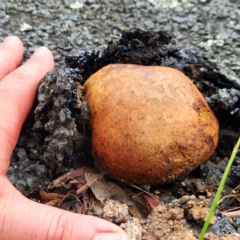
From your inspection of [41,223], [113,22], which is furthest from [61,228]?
[113,22]

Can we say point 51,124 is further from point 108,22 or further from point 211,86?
point 108,22

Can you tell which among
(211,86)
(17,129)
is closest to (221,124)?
(211,86)

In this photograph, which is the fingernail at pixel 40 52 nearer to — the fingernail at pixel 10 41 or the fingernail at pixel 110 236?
the fingernail at pixel 10 41

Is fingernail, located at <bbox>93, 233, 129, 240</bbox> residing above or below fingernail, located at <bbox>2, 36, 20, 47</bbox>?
below

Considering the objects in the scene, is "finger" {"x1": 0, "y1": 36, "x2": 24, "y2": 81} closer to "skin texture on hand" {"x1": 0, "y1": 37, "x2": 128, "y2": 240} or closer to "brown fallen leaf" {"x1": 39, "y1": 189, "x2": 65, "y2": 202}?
"skin texture on hand" {"x1": 0, "y1": 37, "x2": 128, "y2": 240}

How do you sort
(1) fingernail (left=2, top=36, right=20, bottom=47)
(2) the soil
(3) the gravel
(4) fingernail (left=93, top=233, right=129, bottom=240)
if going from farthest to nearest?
(3) the gravel
(1) fingernail (left=2, top=36, right=20, bottom=47)
(2) the soil
(4) fingernail (left=93, top=233, right=129, bottom=240)

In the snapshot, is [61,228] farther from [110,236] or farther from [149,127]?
[149,127]

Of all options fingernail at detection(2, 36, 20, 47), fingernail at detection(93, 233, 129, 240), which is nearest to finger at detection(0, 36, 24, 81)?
fingernail at detection(2, 36, 20, 47)

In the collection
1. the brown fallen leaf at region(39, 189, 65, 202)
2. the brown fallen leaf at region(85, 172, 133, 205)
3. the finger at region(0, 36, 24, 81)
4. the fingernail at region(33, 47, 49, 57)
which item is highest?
the fingernail at region(33, 47, 49, 57)
